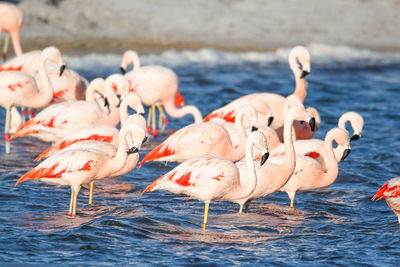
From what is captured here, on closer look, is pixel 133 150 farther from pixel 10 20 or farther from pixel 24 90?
pixel 10 20

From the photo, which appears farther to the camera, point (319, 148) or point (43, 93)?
point (43, 93)

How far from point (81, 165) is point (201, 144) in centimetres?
161

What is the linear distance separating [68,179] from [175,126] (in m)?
4.69

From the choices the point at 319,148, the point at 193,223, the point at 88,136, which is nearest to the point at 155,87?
the point at 88,136

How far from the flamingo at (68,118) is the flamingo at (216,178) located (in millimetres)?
2365

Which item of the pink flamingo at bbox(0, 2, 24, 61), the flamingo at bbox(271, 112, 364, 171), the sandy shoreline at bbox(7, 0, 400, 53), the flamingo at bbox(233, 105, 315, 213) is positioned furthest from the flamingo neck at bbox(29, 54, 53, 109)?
the sandy shoreline at bbox(7, 0, 400, 53)

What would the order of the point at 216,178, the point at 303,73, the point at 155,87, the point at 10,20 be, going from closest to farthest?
the point at 216,178 → the point at 303,73 → the point at 155,87 → the point at 10,20

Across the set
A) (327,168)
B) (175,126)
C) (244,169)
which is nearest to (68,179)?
(244,169)

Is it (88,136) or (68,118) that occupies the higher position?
(68,118)

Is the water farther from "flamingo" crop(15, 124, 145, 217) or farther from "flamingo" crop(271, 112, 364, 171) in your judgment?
"flamingo" crop(271, 112, 364, 171)

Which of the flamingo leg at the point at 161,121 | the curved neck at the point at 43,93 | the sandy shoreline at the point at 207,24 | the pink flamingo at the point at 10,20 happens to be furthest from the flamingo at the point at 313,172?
the sandy shoreline at the point at 207,24

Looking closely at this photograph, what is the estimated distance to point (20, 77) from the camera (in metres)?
8.57

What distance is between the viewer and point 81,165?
6.19 meters

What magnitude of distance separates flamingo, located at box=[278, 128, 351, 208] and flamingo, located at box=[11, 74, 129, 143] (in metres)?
2.23
